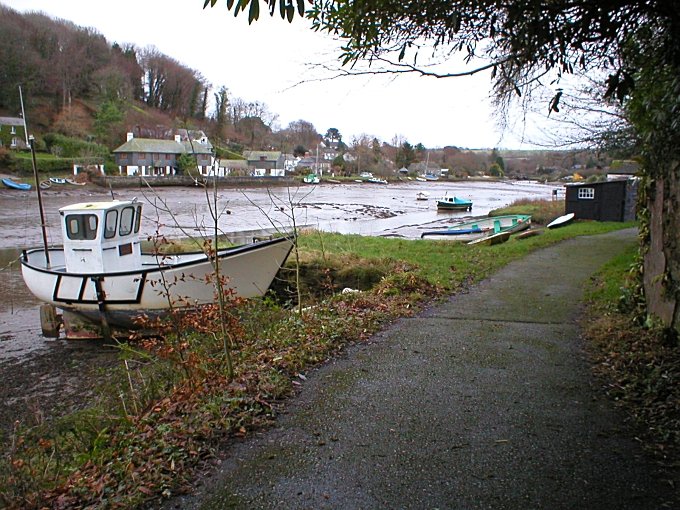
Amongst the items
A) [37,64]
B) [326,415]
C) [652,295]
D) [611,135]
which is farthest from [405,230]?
[37,64]

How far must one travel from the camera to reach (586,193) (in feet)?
94.1

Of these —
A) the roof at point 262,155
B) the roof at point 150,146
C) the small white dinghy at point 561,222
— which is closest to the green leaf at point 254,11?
the small white dinghy at point 561,222

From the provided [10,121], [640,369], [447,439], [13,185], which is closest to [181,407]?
[447,439]

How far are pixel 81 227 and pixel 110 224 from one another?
0.64 meters

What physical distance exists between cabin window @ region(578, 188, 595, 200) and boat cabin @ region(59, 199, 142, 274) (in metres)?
22.8

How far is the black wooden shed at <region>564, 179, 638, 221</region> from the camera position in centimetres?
2756

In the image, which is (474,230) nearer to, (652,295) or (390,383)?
(652,295)

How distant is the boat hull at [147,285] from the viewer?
1262 centimetres

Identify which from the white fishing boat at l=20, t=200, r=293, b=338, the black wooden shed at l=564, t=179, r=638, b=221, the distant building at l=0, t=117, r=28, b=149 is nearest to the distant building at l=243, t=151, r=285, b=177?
the distant building at l=0, t=117, r=28, b=149

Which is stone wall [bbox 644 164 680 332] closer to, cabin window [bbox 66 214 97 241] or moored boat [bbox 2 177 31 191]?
cabin window [bbox 66 214 97 241]

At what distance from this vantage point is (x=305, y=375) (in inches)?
228

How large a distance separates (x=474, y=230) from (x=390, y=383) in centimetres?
2400

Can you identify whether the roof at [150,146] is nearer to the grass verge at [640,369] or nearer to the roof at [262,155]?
the roof at [262,155]

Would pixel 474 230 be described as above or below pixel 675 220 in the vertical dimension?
below
